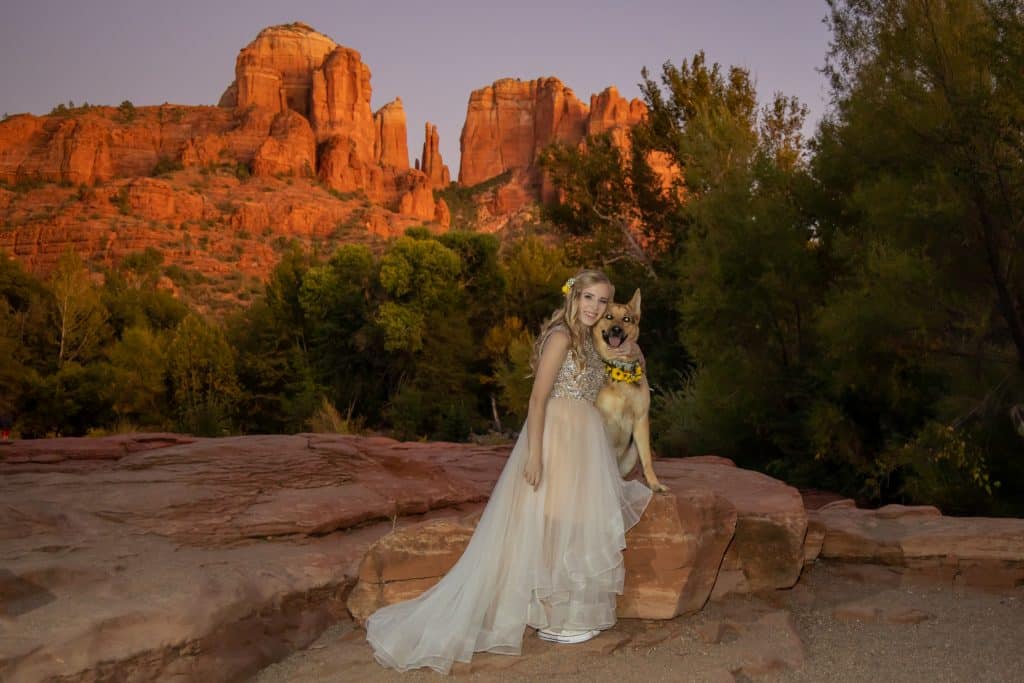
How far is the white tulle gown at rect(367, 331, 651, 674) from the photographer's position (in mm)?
4223

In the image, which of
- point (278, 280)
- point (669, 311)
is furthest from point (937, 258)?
point (278, 280)

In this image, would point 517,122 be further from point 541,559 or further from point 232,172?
point 541,559

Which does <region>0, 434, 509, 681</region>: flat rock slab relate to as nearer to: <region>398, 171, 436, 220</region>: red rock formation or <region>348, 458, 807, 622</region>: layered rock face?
<region>348, 458, 807, 622</region>: layered rock face

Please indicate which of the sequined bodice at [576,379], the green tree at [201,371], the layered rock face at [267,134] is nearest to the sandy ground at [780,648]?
the sequined bodice at [576,379]

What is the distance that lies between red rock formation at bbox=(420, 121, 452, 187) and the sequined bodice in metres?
107

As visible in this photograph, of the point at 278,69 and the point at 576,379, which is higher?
the point at 278,69

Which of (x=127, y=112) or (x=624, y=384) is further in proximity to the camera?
(x=127, y=112)

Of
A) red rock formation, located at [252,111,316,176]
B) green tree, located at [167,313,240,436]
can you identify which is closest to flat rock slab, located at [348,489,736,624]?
green tree, located at [167,313,240,436]

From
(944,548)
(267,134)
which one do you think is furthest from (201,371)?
(267,134)

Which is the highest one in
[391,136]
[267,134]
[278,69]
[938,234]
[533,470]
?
[278,69]

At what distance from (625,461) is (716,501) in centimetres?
64

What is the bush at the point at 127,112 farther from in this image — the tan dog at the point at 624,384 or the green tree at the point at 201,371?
the tan dog at the point at 624,384

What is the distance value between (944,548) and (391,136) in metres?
108

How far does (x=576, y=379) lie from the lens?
4.50m
